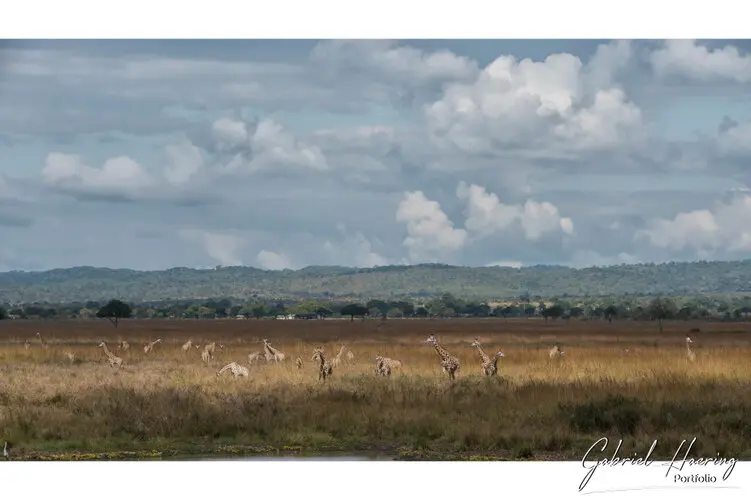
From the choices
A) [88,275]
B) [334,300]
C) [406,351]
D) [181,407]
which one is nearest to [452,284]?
[334,300]

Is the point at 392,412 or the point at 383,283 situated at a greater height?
the point at 383,283

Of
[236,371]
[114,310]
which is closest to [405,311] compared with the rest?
[114,310]

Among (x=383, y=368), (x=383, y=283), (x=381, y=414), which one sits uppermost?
(x=383, y=283)

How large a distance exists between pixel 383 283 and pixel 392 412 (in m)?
145

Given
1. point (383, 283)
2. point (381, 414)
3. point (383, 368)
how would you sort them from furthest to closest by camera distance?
point (383, 283) < point (383, 368) < point (381, 414)

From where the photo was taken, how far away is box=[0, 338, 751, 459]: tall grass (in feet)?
66.6

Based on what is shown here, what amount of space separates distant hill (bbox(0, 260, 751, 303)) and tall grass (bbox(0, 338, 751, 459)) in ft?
334

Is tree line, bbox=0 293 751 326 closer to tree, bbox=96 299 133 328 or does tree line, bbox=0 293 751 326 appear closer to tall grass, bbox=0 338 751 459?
tree, bbox=96 299 133 328

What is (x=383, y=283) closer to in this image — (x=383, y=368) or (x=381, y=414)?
(x=383, y=368)

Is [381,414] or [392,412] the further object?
[392,412]

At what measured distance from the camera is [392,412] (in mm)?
22141

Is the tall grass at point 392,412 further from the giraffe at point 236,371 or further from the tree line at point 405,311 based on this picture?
the tree line at point 405,311

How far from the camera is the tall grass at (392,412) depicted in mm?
Result: 20297

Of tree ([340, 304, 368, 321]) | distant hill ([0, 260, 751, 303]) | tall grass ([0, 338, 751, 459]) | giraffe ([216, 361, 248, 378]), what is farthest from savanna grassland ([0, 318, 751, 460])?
distant hill ([0, 260, 751, 303])
